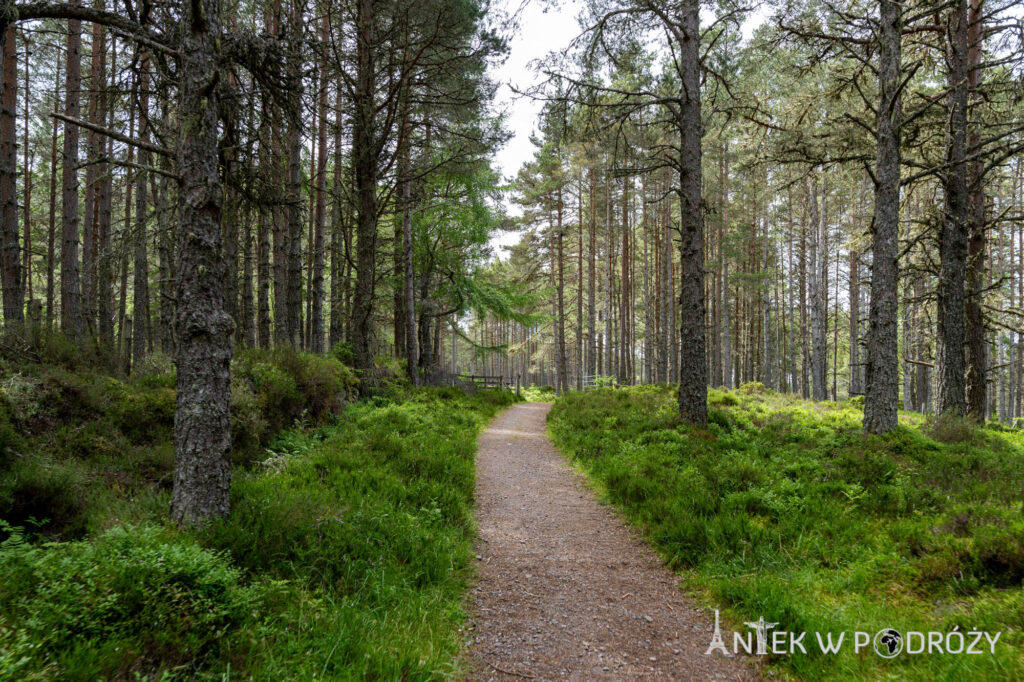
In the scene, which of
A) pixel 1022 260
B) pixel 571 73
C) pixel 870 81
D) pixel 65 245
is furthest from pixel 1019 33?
pixel 1022 260

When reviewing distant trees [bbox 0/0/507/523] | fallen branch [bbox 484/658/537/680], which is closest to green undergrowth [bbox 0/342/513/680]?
fallen branch [bbox 484/658/537/680]

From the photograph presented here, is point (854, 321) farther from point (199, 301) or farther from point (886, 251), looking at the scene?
point (199, 301)

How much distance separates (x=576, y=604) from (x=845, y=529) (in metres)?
2.89

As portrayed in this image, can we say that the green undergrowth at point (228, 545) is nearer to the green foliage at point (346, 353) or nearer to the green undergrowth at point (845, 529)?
the green undergrowth at point (845, 529)

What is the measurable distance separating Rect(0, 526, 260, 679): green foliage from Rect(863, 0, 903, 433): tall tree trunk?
9769mm

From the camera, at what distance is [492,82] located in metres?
12.7

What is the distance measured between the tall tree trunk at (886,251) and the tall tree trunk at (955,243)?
2.31m

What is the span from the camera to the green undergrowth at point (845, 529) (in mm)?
2984

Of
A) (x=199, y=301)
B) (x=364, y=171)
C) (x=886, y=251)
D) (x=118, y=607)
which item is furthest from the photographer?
(x=364, y=171)

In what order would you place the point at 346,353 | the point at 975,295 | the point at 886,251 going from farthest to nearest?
1. the point at 346,353
2. the point at 975,295
3. the point at 886,251

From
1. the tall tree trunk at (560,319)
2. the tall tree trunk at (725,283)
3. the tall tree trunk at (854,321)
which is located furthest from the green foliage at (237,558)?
the tall tree trunk at (854,321)

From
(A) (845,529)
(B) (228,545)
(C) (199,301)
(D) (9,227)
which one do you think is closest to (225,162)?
(C) (199,301)

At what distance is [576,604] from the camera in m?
4.02

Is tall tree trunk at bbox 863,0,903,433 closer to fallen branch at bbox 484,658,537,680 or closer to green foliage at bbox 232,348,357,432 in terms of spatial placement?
fallen branch at bbox 484,658,537,680
